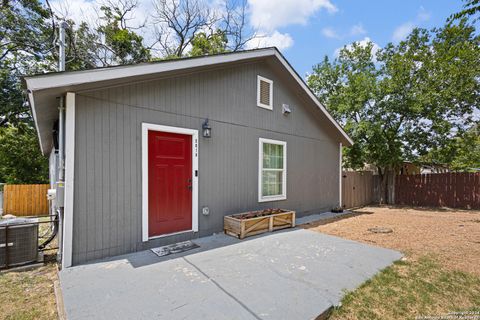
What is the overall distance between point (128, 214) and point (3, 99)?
13622mm

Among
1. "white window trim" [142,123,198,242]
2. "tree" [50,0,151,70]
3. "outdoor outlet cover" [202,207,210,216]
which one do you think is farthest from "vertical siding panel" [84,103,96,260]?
"tree" [50,0,151,70]

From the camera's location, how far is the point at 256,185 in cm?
600

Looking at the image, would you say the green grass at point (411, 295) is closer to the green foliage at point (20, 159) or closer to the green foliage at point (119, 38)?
the green foliage at point (119, 38)

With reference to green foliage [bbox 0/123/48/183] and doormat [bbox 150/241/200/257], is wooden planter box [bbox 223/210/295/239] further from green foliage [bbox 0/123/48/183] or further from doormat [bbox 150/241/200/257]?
green foliage [bbox 0/123/48/183]

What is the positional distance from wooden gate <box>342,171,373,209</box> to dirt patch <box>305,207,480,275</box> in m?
2.38

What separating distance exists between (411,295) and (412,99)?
9.79m

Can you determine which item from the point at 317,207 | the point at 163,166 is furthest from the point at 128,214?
the point at 317,207

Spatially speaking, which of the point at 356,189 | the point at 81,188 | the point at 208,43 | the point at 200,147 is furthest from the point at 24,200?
the point at 356,189

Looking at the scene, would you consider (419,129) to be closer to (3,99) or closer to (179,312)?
(179,312)

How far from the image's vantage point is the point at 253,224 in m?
4.95

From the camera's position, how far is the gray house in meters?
3.45

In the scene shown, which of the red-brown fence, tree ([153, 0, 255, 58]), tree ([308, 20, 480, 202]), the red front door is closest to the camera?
the red front door

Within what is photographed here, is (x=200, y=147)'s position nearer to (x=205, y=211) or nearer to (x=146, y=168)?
(x=146, y=168)

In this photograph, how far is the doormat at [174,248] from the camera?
388 centimetres
